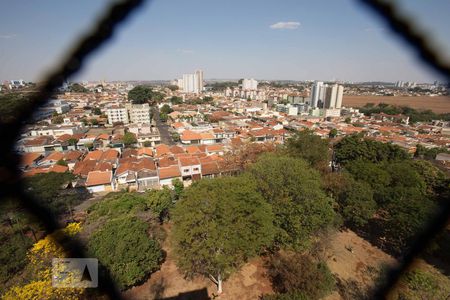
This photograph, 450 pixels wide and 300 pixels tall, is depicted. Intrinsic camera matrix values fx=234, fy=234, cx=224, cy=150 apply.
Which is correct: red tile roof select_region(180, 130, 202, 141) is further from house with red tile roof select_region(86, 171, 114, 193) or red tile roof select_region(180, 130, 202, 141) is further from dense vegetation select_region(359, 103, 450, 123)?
dense vegetation select_region(359, 103, 450, 123)

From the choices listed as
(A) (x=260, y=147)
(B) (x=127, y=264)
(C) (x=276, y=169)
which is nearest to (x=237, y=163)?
(A) (x=260, y=147)

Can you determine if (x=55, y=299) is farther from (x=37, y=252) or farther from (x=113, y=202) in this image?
(x=113, y=202)

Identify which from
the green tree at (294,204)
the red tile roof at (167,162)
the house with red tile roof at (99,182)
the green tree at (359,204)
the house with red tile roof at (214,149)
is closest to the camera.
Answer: the green tree at (294,204)

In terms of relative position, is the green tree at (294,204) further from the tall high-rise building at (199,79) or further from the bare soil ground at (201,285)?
the tall high-rise building at (199,79)

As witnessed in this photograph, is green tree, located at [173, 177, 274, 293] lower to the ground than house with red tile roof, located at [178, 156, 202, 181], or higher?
higher

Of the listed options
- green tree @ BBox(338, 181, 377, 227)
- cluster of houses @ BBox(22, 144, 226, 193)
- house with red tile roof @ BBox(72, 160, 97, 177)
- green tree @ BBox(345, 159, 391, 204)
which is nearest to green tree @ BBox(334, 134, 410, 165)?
green tree @ BBox(345, 159, 391, 204)
